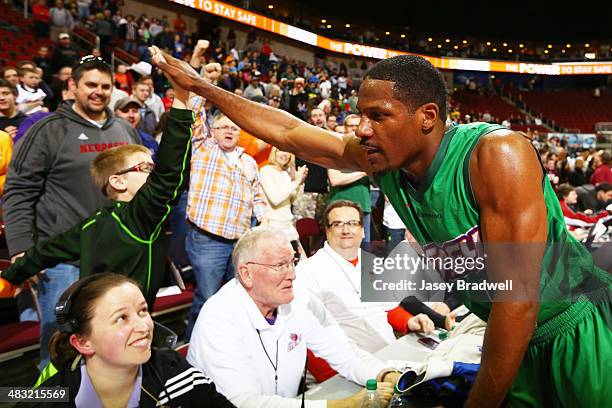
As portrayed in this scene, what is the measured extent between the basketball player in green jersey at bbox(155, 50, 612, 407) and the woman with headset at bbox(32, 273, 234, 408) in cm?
88

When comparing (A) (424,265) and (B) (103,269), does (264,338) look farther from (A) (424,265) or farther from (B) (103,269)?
(A) (424,265)

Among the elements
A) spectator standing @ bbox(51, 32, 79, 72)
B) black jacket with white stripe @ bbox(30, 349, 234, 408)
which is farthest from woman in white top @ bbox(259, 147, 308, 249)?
spectator standing @ bbox(51, 32, 79, 72)

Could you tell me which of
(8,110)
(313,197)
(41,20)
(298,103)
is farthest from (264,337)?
(41,20)

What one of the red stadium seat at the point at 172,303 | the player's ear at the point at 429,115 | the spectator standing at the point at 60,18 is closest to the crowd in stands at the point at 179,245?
the player's ear at the point at 429,115

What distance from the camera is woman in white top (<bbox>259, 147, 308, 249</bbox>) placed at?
4168mm

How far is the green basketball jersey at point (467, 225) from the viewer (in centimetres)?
119

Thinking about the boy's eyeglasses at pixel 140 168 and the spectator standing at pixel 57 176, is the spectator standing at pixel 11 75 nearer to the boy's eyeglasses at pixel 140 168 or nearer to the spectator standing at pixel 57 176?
the spectator standing at pixel 57 176

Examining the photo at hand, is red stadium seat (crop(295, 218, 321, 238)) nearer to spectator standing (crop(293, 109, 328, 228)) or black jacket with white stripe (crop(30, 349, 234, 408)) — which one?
spectator standing (crop(293, 109, 328, 228))

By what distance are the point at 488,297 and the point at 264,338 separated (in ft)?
3.61

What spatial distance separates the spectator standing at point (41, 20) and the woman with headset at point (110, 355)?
11.3 meters

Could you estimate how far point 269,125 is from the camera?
1.70 meters

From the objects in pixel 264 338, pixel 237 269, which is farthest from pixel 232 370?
pixel 237 269

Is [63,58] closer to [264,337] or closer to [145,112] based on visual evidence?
[145,112]

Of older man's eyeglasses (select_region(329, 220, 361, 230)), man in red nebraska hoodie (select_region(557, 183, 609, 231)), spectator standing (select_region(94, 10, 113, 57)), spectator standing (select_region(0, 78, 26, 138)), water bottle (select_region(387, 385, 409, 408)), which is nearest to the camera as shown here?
water bottle (select_region(387, 385, 409, 408))
